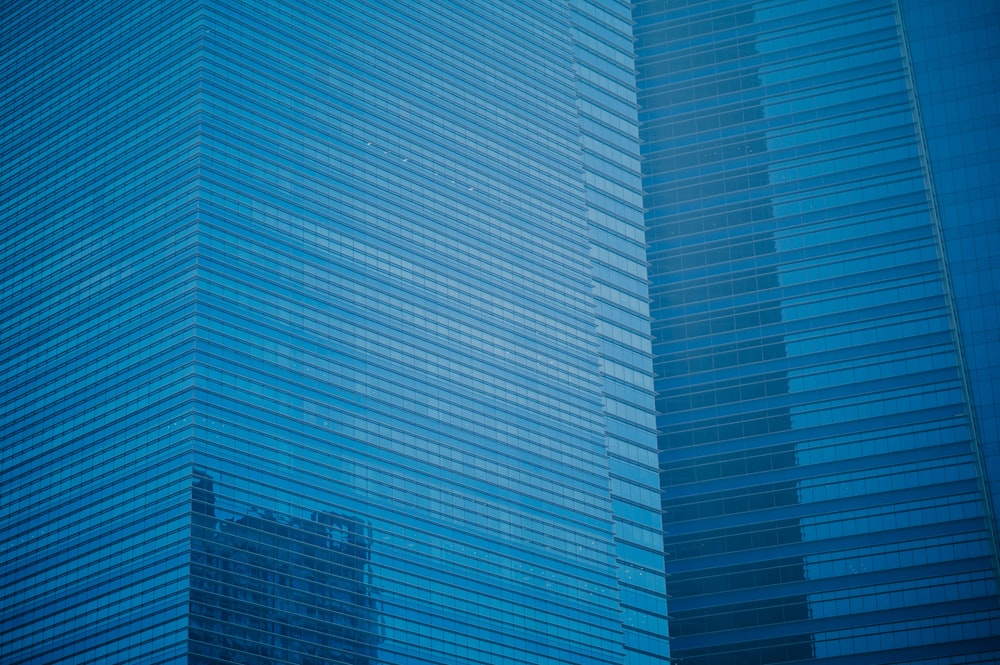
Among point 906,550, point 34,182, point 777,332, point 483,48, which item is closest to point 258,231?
point 34,182

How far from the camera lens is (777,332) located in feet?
613

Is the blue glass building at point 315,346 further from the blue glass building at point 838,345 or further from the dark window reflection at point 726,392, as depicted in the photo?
the blue glass building at point 838,345

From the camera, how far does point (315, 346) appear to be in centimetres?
16188

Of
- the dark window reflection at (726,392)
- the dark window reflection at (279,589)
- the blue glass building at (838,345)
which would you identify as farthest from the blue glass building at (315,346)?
the blue glass building at (838,345)

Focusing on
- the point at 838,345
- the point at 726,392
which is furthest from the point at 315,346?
the point at 838,345

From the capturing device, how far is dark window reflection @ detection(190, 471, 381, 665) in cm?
14250

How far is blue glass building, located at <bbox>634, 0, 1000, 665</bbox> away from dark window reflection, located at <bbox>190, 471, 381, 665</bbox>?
40.0 meters

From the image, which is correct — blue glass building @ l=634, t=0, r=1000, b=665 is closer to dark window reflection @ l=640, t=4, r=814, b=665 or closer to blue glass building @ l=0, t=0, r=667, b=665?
dark window reflection @ l=640, t=4, r=814, b=665

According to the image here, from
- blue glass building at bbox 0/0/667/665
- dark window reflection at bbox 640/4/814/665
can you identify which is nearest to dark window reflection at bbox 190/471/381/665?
blue glass building at bbox 0/0/667/665

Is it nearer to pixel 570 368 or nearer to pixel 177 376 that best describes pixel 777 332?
pixel 570 368

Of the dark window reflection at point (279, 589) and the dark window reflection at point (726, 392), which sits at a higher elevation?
the dark window reflection at point (726, 392)

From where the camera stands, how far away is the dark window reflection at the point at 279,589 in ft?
468

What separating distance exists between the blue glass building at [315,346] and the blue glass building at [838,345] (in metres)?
5.89

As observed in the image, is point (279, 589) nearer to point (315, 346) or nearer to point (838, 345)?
point (315, 346)
